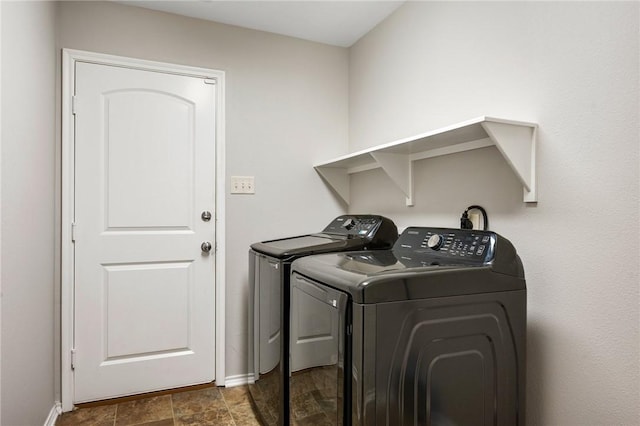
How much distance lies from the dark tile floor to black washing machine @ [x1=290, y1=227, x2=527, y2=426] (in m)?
0.86

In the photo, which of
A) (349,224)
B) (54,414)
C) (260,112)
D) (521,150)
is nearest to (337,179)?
(349,224)

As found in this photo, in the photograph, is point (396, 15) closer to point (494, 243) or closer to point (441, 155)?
point (441, 155)

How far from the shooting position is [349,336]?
1154mm

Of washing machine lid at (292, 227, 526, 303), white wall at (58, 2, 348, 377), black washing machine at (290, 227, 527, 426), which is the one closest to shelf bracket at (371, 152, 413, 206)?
washing machine lid at (292, 227, 526, 303)

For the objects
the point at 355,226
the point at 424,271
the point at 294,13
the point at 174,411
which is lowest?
the point at 174,411

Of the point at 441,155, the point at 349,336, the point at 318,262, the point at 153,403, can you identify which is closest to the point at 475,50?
the point at 441,155

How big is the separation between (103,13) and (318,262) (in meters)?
1.93

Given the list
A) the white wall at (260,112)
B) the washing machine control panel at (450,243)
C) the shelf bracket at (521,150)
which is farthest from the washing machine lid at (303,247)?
the shelf bracket at (521,150)

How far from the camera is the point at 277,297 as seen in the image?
1.79 metres

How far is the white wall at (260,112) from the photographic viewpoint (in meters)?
2.33

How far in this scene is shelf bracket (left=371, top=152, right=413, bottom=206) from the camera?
2037 millimetres

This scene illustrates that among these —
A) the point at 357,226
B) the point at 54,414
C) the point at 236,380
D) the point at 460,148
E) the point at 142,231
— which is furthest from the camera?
the point at 236,380

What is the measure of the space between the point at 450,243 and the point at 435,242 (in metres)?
0.07

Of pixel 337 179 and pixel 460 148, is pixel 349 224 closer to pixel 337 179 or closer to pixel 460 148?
pixel 337 179
